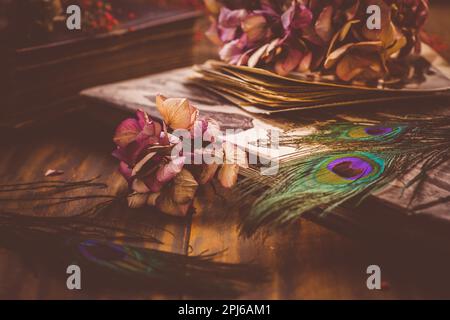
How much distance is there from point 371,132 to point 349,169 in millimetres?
116

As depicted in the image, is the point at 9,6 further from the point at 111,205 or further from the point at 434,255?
the point at 434,255

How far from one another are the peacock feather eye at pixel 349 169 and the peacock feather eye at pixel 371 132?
0.18 feet

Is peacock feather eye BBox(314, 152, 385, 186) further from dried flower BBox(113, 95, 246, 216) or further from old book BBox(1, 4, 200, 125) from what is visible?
old book BBox(1, 4, 200, 125)

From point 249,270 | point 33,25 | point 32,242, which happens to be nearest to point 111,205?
point 32,242

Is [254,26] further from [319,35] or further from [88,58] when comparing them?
[88,58]

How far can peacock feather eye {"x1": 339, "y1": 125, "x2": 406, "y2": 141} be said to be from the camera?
2.73 feet

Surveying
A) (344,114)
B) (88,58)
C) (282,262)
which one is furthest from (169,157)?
(88,58)

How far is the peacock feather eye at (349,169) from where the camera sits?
74 centimetres

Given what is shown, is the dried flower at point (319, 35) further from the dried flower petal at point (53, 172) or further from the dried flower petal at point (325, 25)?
the dried flower petal at point (53, 172)

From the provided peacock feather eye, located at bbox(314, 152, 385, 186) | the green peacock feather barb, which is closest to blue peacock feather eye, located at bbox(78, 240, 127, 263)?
the green peacock feather barb

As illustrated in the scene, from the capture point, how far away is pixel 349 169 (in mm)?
765
